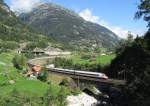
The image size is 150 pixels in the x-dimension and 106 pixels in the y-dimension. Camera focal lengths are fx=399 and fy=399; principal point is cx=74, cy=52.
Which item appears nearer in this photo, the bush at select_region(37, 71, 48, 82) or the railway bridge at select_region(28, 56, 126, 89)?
the railway bridge at select_region(28, 56, 126, 89)

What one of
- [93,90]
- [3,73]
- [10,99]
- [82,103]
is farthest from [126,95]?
[3,73]

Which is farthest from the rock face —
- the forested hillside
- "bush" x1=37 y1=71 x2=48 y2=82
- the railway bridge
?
"bush" x1=37 y1=71 x2=48 y2=82

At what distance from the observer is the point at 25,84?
10825 centimetres

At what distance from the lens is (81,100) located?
10325 cm

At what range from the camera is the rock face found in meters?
96.6

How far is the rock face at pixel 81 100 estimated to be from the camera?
96.6 m

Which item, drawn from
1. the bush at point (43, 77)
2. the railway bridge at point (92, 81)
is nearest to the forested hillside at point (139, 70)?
the railway bridge at point (92, 81)

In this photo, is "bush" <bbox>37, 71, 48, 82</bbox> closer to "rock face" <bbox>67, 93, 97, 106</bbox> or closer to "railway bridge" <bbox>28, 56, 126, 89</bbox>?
"railway bridge" <bbox>28, 56, 126, 89</bbox>

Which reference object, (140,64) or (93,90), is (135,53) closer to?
(140,64)

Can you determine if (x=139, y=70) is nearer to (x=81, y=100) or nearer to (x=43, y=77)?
(x=81, y=100)

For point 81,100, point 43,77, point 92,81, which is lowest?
point 81,100

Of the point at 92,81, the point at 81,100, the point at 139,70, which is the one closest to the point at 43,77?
the point at 92,81

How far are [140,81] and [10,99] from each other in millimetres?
25823

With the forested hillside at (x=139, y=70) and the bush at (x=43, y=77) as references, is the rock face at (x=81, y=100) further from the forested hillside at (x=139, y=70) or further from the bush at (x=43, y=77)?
the bush at (x=43, y=77)
